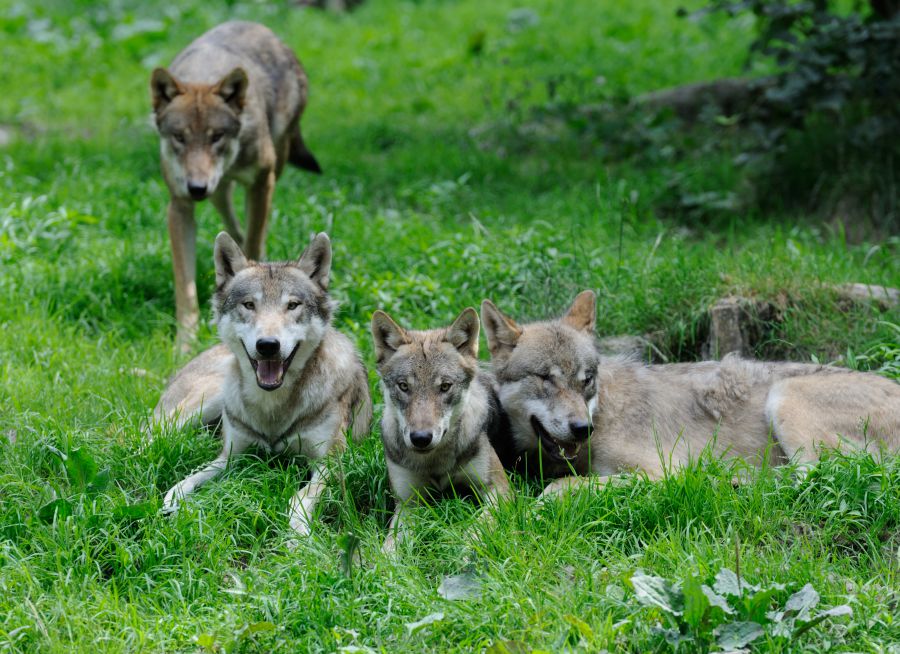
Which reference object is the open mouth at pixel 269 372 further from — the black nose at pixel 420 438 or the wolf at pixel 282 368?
the black nose at pixel 420 438

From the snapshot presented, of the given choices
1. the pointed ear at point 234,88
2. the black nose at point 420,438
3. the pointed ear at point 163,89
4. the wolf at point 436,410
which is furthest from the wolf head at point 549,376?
the pointed ear at point 163,89

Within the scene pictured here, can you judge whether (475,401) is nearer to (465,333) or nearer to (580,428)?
→ (465,333)

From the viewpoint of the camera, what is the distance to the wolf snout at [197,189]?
7.33 metres

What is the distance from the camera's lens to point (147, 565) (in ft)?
14.4

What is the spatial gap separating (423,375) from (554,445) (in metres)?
0.90

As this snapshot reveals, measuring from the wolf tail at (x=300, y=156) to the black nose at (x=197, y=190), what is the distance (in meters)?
1.99

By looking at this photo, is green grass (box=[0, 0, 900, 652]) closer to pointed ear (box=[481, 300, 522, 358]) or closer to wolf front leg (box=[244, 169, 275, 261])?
wolf front leg (box=[244, 169, 275, 261])

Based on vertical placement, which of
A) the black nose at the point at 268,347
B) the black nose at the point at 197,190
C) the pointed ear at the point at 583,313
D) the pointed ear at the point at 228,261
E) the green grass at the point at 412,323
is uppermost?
the pointed ear at the point at 228,261

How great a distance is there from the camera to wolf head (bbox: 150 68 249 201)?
7.43 metres

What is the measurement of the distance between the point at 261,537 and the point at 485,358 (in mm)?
2193

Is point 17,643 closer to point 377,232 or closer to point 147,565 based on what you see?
point 147,565

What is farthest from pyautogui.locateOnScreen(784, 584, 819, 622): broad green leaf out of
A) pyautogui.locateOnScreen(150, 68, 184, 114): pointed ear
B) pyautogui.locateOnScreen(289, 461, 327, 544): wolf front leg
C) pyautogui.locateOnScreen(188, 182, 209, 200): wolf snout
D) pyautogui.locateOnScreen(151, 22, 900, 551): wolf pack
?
pyautogui.locateOnScreen(150, 68, 184, 114): pointed ear

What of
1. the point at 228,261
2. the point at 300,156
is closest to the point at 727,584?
the point at 228,261

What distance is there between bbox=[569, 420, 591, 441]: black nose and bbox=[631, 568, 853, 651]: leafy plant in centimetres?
128
